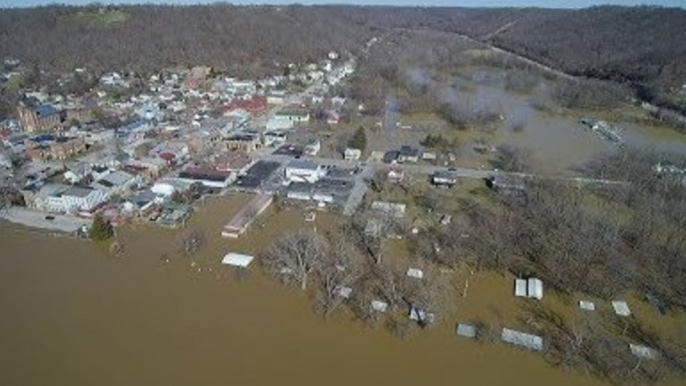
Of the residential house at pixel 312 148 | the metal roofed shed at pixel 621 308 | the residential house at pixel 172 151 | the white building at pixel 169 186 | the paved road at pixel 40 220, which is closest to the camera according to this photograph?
the metal roofed shed at pixel 621 308

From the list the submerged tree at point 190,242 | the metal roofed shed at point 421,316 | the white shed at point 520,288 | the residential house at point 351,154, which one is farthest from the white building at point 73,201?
the white shed at point 520,288

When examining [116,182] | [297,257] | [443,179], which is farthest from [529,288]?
[116,182]

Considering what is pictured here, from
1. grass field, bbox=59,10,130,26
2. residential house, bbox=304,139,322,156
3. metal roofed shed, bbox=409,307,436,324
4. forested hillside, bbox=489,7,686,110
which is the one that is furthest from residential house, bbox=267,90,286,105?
grass field, bbox=59,10,130,26

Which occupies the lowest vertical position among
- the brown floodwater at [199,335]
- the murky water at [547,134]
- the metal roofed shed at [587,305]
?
the murky water at [547,134]

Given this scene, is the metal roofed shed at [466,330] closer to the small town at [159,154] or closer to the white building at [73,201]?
the small town at [159,154]

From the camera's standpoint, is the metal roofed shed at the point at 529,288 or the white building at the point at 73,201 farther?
the white building at the point at 73,201
